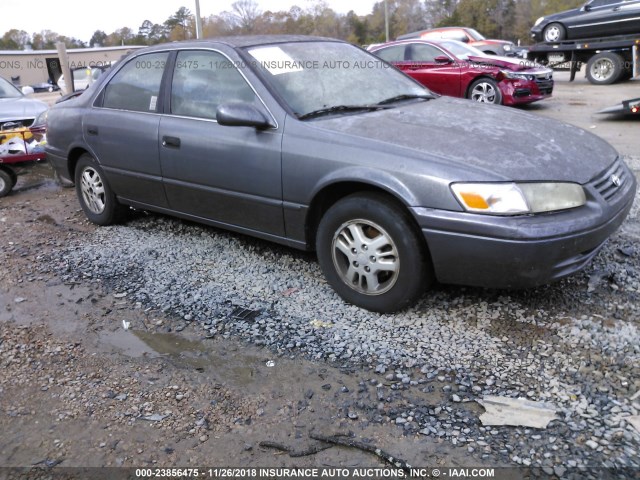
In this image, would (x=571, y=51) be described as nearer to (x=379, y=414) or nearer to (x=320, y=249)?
(x=320, y=249)

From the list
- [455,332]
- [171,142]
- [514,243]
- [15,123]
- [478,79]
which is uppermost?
[478,79]

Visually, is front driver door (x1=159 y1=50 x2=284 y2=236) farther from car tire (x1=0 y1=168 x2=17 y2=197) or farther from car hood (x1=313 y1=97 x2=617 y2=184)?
car tire (x1=0 y1=168 x2=17 y2=197)

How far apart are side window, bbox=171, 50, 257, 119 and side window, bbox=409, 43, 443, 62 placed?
27.2ft

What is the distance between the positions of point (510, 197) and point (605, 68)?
15288 millimetres

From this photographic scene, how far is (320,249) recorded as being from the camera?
369 centimetres

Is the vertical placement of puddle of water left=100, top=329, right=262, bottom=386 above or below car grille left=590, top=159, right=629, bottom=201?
below

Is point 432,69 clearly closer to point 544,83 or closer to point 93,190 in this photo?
point 544,83

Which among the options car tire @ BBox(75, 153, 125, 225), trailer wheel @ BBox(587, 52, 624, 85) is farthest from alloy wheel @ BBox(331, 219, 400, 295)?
trailer wheel @ BBox(587, 52, 624, 85)

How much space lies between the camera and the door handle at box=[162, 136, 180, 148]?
171 inches

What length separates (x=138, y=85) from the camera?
16.0ft

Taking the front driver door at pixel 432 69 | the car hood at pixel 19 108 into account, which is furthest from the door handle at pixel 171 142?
the front driver door at pixel 432 69

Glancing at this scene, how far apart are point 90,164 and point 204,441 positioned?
3604mm

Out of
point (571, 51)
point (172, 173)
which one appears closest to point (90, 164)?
point (172, 173)

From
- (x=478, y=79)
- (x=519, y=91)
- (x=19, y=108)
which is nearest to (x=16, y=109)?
(x=19, y=108)
